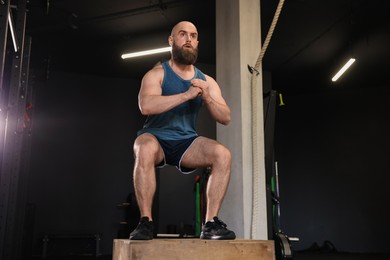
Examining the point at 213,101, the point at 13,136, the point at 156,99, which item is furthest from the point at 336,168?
the point at 156,99

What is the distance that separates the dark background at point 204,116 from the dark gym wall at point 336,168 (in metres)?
0.02

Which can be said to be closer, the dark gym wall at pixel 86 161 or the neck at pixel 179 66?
the neck at pixel 179 66

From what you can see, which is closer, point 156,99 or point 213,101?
point 156,99

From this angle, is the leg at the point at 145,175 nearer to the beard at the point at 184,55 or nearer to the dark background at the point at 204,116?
the beard at the point at 184,55

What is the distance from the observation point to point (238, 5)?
3.28 m

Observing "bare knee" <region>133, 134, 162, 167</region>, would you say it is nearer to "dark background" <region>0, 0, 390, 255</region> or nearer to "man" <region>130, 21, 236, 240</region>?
"man" <region>130, 21, 236, 240</region>

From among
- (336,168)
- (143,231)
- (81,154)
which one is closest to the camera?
(143,231)

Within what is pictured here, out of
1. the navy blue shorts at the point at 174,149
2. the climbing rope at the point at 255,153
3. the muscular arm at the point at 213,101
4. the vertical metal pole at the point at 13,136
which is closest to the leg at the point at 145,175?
the navy blue shorts at the point at 174,149

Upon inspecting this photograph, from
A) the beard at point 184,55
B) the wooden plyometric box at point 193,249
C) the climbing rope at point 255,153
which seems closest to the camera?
the wooden plyometric box at point 193,249

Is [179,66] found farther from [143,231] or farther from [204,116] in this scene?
[204,116]

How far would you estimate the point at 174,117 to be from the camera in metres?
2.06

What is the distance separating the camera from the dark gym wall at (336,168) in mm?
7750

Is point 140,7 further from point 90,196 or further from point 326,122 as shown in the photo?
point 326,122

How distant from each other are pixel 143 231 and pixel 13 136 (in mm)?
2439
